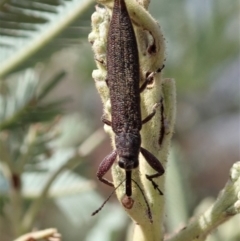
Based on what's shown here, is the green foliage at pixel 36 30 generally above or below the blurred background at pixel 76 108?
above

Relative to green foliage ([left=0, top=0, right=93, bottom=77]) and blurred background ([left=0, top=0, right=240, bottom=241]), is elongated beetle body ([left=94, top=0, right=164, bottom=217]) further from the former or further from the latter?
green foliage ([left=0, top=0, right=93, bottom=77])

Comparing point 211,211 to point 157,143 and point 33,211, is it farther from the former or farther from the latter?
point 33,211

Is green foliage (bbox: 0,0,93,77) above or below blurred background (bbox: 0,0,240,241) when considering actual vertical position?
above

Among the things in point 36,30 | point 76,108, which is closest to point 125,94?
point 36,30

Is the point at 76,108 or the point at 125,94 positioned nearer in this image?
the point at 125,94

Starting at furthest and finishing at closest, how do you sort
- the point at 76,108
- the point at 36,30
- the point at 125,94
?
the point at 76,108 < the point at 36,30 < the point at 125,94

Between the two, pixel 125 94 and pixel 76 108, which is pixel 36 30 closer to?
pixel 125 94

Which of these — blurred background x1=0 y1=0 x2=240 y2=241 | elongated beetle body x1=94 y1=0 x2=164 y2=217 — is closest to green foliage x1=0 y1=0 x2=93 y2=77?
blurred background x1=0 y1=0 x2=240 y2=241

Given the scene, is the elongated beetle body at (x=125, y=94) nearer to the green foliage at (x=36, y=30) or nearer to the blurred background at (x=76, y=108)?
the blurred background at (x=76, y=108)

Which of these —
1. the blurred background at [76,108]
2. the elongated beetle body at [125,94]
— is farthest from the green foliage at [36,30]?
the elongated beetle body at [125,94]
